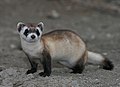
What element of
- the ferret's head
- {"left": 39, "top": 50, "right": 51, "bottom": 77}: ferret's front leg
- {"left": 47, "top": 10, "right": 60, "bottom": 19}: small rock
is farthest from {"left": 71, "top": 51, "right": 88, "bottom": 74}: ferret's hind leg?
{"left": 47, "top": 10, "right": 60, "bottom": 19}: small rock

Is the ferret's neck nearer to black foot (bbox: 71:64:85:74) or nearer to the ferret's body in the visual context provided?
the ferret's body

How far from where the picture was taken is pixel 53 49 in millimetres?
5527

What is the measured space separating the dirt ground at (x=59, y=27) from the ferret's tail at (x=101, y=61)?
9 centimetres

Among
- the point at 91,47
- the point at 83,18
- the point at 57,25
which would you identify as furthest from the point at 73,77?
the point at 83,18

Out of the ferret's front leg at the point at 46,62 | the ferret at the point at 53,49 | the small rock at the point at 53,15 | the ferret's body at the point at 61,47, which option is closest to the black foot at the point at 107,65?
the ferret at the point at 53,49

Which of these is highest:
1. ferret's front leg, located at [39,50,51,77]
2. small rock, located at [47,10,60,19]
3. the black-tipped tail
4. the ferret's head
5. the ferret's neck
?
the ferret's head

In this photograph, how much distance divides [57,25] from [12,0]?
225 centimetres

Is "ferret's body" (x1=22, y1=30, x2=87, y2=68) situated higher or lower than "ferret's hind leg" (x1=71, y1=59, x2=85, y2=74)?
higher

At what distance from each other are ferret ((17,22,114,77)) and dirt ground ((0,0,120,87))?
128 millimetres


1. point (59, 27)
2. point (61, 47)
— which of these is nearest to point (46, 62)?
point (61, 47)

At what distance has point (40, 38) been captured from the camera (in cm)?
536

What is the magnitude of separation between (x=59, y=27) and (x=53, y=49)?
5.21 meters

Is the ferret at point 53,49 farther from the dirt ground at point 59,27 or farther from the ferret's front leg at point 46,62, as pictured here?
the dirt ground at point 59,27

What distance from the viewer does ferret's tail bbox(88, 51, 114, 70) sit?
608 cm
